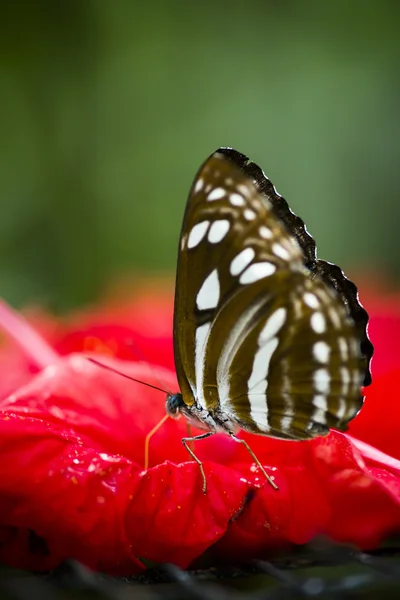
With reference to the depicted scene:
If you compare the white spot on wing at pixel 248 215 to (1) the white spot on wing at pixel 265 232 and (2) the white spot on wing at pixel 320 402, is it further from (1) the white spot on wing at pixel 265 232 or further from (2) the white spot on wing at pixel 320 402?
(2) the white spot on wing at pixel 320 402

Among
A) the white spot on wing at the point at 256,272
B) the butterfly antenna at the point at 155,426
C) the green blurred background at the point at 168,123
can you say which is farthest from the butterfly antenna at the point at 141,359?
the green blurred background at the point at 168,123

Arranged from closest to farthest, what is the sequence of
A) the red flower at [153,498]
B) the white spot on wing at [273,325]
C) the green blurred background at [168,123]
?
the red flower at [153,498]
the white spot on wing at [273,325]
the green blurred background at [168,123]

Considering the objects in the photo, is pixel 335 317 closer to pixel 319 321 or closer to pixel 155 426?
pixel 319 321

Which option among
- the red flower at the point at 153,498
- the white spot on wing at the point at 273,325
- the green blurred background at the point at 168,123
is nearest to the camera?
the red flower at the point at 153,498

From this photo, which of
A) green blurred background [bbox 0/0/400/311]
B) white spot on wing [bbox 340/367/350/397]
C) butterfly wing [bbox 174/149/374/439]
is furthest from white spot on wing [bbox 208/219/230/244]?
green blurred background [bbox 0/0/400/311]

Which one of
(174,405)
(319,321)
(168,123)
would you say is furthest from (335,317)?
(168,123)

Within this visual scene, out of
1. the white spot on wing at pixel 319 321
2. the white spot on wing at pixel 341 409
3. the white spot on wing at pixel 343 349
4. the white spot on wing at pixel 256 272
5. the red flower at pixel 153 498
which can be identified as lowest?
the red flower at pixel 153 498

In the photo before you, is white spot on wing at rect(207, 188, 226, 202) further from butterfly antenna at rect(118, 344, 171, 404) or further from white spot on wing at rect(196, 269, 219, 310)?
butterfly antenna at rect(118, 344, 171, 404)

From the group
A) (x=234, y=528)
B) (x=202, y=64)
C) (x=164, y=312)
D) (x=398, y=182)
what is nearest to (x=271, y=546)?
(x=234, y=528)
